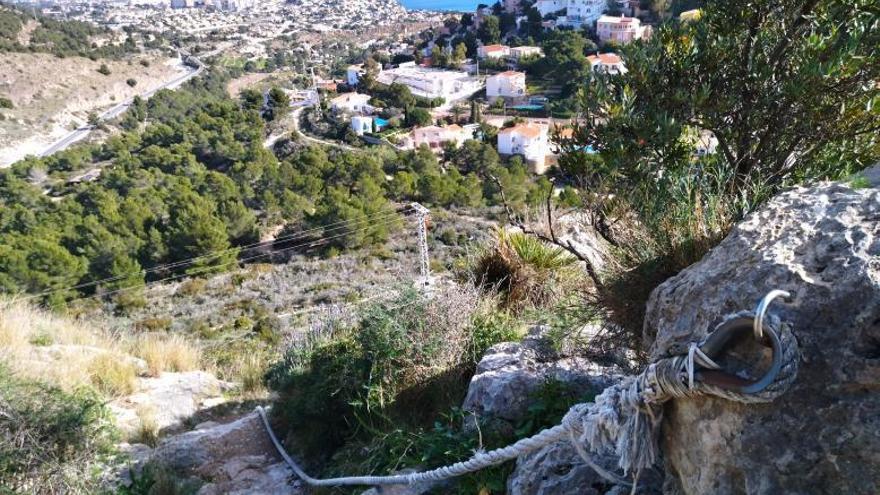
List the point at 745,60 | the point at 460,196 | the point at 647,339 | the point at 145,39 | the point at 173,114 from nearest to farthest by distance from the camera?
the point at 647,339 → the point at 745,60 → the point at 460,196 → the point at 173,114 → the point at 145,39

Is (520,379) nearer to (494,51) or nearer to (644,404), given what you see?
(644,404)

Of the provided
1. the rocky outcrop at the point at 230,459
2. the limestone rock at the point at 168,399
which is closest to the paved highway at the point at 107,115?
the limestone rock at the point at 168,399

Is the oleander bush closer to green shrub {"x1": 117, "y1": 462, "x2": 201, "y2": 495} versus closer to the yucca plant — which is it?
green shrub {"x1": 117, "y1": 462, "x2": 201, "y2": 495}

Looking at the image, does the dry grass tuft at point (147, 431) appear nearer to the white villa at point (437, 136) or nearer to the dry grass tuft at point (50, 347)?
the dry grass tuft at point (50, 347)

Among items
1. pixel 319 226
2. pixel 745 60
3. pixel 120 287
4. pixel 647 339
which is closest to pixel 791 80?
pixel 745 60

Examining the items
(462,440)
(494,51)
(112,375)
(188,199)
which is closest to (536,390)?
(462,440)

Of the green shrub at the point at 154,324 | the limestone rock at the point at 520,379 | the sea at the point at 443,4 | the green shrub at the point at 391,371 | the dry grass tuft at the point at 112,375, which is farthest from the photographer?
the sea at the point at 443,4

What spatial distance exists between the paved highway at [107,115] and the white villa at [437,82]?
17.9 meters

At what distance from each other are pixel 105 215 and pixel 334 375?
19416mm

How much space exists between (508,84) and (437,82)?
5.90 m

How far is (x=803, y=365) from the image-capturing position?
1.10 meters

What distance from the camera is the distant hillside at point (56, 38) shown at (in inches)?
A: 1924

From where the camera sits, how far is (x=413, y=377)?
297 cm

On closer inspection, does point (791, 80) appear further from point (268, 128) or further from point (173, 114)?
point (173, 114)
